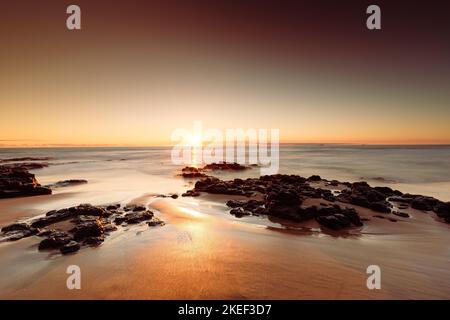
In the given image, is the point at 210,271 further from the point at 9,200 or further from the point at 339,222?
the point at 9,200

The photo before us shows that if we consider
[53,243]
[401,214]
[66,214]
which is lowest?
[401,214]

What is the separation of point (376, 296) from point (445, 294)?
1.35m

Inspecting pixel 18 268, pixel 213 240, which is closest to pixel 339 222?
pixel 213 240

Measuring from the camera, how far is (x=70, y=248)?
5.72m

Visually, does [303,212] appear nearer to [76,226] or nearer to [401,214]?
[401,214]

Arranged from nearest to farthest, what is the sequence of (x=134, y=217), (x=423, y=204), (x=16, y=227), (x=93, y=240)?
(x=93, y=240) < (x=16, y=227) < (x=134, y=217) < (x=423, y=204)

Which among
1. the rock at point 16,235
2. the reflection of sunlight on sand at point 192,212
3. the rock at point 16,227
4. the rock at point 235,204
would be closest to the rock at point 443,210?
the rock at point 235,204

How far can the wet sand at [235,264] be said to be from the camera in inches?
165

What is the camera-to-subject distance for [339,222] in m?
7.88

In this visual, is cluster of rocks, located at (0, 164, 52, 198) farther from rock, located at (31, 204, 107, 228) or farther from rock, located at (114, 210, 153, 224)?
rock, located at (114, 210, 153, 224)

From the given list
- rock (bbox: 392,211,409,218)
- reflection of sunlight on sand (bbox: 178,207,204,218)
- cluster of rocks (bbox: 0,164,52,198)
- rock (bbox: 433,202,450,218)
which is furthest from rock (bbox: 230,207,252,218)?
cluster of rocks (bbox: 0,164,52,198)

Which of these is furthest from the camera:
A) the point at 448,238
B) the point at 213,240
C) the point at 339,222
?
the point at 339,222

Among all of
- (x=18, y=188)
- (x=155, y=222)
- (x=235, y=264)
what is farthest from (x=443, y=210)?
(x=18, y=188)

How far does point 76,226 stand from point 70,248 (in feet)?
4.39
